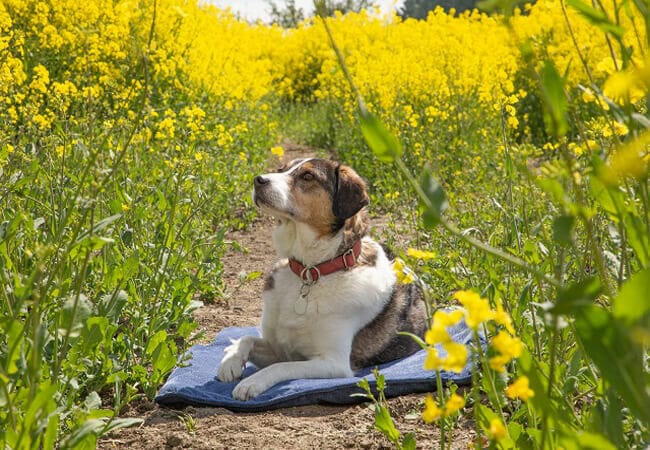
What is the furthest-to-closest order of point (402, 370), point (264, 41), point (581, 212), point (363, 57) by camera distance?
point (264, 41), point (363, 57), point (402, 370), point (581, 212)

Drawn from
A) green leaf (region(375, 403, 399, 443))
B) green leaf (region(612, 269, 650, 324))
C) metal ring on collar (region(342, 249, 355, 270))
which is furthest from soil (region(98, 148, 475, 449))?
green leaf (region(612, 269, 650, 324))

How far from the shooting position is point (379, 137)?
1269mm

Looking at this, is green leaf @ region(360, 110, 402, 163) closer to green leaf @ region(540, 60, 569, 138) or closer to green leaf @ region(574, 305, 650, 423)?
green leaf @ region(540, 60, 569, 138)

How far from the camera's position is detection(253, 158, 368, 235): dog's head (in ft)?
13.3

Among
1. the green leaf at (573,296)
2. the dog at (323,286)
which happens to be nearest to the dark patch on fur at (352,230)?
the dog at (323,286)

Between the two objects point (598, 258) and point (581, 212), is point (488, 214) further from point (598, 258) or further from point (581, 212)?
point (581, 212)

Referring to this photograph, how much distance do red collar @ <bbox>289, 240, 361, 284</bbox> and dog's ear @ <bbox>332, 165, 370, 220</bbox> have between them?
0.19 m

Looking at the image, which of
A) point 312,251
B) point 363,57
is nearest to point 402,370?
point 312,251

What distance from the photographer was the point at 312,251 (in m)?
4.12

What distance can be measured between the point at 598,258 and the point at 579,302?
1.48 ft

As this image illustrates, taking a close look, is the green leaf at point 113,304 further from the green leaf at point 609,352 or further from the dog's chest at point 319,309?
the green leaf at point 609,352

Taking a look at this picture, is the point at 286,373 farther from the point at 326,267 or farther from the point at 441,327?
the point at 441,327

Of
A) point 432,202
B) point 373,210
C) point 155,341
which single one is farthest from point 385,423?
point 373,210

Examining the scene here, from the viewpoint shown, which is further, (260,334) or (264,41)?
(264,41)
